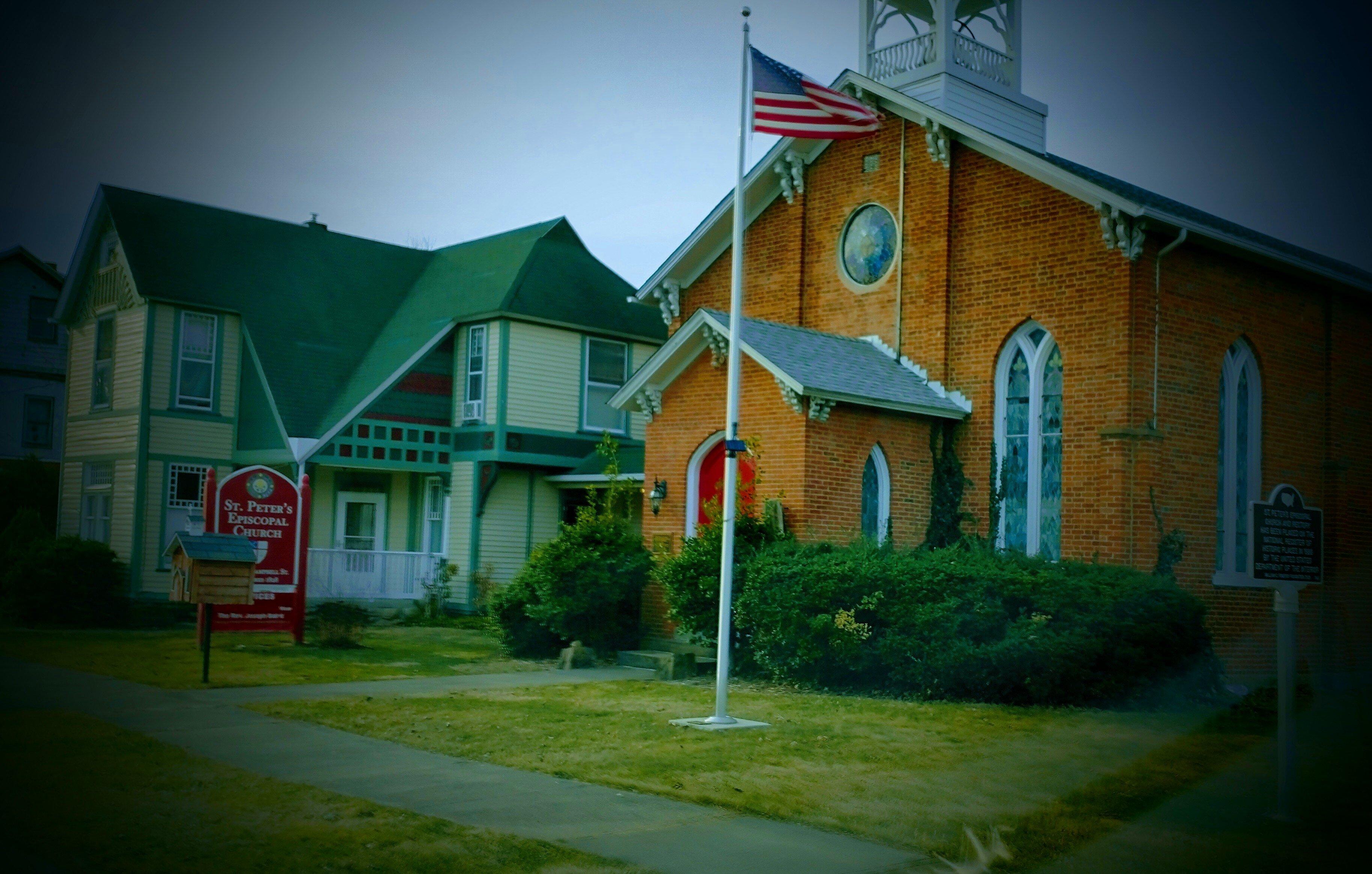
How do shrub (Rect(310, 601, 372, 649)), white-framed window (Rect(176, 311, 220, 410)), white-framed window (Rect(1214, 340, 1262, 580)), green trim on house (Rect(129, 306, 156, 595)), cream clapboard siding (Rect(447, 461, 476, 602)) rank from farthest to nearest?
1. cream clapboard siding (Rect(447, 461, 476, 602))
2. white-framed window (Rect(176, 311, 220, 410))
3. green trim on house (Rect(129, 306, 156, 595))
4. shrub (Rect(310, 601, 372, 649))
5. white-framed window (Rect(1214, 340, 1262, 580))

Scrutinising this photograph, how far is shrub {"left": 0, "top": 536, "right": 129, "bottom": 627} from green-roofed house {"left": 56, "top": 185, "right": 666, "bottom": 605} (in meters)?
2.86

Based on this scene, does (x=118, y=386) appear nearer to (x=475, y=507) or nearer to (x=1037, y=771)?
(x=475, y=507)

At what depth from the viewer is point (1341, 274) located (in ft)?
59.5

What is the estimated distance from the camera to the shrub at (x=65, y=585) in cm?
2131

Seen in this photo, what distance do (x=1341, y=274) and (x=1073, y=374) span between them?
4971 mm

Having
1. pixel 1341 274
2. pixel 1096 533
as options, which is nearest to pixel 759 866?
pixel 1096 533

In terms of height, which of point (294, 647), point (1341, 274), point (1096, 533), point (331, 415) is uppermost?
point (1341, 274)

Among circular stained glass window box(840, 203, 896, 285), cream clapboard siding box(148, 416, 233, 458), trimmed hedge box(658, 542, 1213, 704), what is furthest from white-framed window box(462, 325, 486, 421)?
trimmed hedge box(658, 542, 1213, 704)

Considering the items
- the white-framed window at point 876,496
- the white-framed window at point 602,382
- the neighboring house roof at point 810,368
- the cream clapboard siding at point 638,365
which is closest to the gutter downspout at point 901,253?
the neighboring house roof at point 810,368

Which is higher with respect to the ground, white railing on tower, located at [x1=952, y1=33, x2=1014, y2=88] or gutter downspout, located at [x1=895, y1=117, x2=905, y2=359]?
white railing on tower, located at [x1=952, y1=33, x2=1014, y2=88]

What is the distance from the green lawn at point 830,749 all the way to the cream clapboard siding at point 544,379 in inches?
523

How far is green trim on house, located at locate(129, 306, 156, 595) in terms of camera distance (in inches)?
985

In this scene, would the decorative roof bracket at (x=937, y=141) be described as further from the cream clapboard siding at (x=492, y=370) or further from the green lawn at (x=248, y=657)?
the cream clapboard siding at (x=492, y=370)

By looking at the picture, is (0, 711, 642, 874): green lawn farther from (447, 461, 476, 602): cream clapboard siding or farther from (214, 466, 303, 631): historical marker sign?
(447, 461, 476, 602): cream clapboard siding
